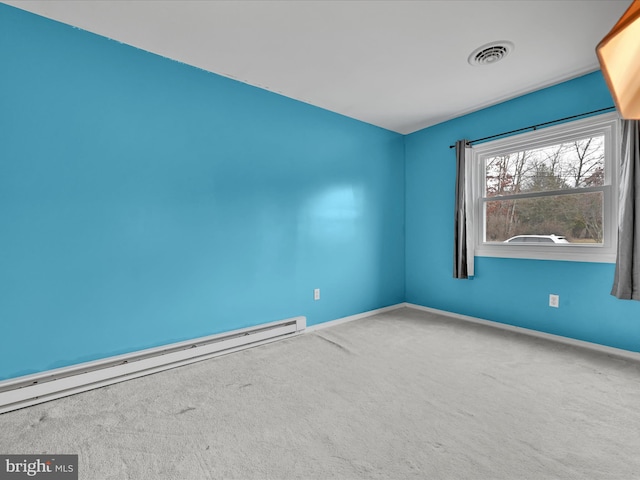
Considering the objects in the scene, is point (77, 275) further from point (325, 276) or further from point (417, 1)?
point (417, 1)

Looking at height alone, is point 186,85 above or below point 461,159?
above

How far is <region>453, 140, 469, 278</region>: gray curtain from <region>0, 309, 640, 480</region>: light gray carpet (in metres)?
1.07

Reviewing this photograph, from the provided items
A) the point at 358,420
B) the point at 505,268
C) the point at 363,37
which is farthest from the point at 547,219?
the point at 358,420

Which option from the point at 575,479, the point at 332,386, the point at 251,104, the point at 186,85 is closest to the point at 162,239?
the point at 186,85

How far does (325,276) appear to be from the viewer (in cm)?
334

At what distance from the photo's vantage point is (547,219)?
293 cm

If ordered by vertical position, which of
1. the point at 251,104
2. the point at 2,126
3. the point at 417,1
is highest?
the point at 417,1

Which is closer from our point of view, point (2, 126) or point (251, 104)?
point (2, 126)

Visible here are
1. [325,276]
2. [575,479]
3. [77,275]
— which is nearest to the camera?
[575,479]

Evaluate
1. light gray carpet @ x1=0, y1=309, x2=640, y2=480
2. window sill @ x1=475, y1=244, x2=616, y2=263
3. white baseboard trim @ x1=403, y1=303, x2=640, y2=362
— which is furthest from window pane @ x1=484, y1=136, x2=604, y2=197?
light gray carpet @ x1=0, y1=309, x2=640, y2=480

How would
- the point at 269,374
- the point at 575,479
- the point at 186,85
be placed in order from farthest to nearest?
the point at 186,85 < the point at 269,374 < the point at 575,479

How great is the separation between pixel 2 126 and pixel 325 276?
2706 mm

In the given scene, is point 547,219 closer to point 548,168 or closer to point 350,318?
point 548,168

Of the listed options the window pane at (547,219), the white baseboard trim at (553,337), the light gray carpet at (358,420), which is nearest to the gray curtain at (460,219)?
the window pane at (547,219)
